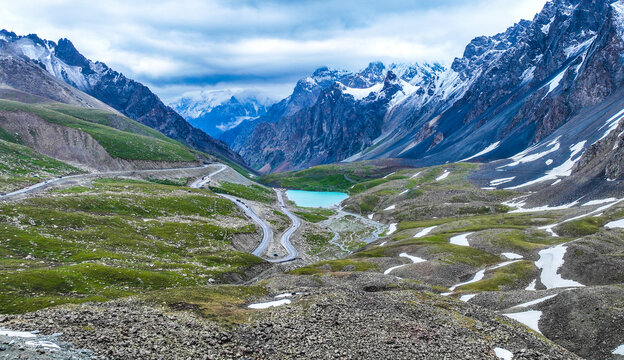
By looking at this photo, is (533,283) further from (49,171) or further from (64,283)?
(49,171)

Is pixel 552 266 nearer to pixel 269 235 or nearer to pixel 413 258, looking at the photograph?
pixel 413 258

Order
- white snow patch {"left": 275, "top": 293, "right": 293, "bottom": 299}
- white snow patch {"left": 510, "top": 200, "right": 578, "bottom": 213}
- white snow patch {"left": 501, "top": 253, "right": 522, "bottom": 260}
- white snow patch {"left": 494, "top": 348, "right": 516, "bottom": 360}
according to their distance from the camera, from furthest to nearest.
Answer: white snow patch {"left": 510, "top": 200, "right": 578, "bottom": 213}
white snow patch {"left": 501, "top": 253, "right": 522, "bottom": 260}
white snow patch {"left": 275, "top": 293, "right": 293, "bottom": 299}
white snow patch {"left": 494, "top": 348, "right": 516, "bottom": 360}

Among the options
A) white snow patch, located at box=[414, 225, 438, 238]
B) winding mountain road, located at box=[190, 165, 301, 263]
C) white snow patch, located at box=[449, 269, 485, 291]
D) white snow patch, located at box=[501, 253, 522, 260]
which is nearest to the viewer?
white snow patch, located at box=[449, 269, 485, 291]

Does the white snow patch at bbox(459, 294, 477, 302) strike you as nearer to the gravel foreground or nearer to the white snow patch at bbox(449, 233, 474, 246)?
the gravel foreground

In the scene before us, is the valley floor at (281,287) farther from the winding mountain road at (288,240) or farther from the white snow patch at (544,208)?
the white snow patch at (544,208)

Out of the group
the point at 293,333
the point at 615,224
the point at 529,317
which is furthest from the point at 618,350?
the point at 615,224

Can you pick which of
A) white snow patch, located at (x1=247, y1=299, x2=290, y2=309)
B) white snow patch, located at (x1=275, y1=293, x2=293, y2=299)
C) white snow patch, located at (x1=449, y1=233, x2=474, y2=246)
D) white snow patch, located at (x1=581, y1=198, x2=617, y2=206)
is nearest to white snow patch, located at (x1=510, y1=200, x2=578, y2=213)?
white snow patch, located at (x1=581, y1=198, x2=617, y2=206)

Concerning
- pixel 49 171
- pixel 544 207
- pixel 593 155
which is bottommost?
pixel 544 207

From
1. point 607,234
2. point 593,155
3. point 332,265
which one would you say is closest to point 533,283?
point 607,234
